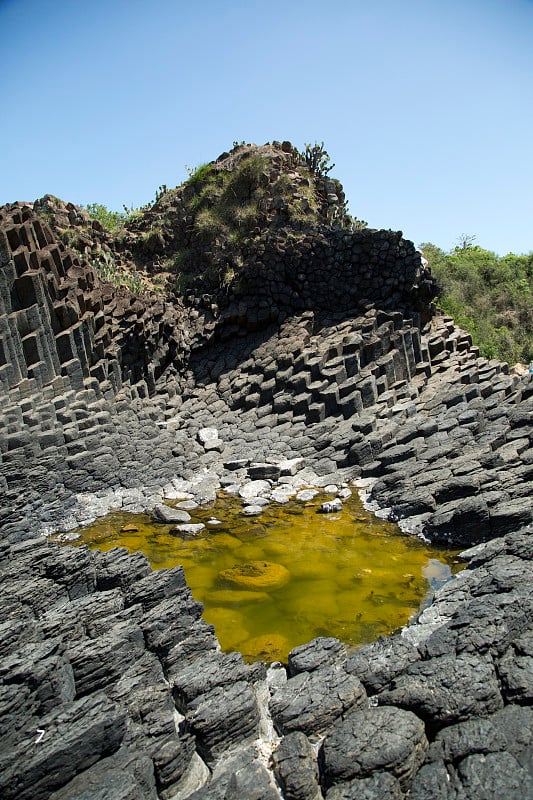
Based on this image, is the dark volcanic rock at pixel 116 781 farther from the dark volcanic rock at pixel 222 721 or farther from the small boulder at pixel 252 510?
the small boulder at pixel 252 510

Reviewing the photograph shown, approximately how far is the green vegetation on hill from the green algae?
46.8 ft

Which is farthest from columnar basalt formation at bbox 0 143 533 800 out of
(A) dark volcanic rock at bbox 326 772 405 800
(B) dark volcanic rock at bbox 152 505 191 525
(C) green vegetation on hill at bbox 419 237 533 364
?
Result: (C) green vegetation on hill at bbox 419 237 533 364

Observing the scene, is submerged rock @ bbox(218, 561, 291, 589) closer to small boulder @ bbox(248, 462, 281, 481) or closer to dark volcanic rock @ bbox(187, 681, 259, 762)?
dark volcanic rock @ bbox(187, 681, 259, 762)

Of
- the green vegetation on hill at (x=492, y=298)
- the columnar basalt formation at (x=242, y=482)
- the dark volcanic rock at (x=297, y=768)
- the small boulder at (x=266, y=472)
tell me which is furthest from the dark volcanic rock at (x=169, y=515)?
the green vegetation on hill at (x=492, y=298)

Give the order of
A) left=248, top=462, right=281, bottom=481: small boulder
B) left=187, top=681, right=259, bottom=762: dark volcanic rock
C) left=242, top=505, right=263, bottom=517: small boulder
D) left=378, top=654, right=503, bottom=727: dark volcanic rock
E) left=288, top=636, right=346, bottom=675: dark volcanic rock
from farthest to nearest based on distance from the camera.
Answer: left=248, top=462, right=281, bottom=481: small boulder, left=242, top=505, right=263, bottom=517: small boulder, left=288, top=636, right=346, bottom=675: dark volcanic rock, left=187, top=681, right=259, bottom=762: dark volcanic rock, left=378, top=654, right=503, bottom=727: dark volcanic rock

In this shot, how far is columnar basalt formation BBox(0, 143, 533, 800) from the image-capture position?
5.38 metres

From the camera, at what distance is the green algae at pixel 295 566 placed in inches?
335

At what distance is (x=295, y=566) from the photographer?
415 inches

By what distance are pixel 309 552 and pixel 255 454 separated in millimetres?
4855

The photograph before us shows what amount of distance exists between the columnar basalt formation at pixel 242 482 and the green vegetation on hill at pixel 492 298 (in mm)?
7257

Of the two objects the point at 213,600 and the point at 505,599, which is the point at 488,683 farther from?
the point at 213,600

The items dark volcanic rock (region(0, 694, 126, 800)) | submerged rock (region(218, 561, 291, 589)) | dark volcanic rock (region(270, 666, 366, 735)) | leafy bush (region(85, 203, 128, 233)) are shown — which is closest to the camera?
dark volcanic rock (region(0, 694, 126, 800))

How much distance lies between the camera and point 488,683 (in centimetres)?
588

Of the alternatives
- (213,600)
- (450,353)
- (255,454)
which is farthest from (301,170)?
(213,600)
